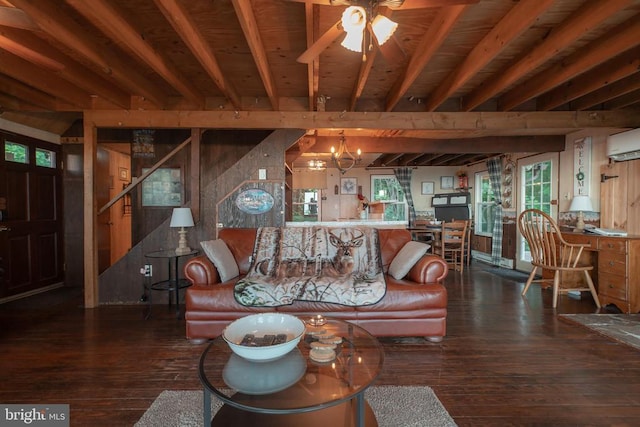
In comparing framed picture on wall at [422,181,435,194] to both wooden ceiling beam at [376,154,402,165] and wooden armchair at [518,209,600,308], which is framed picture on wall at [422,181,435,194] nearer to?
wooden ceiling beam at [376,154,402,165]

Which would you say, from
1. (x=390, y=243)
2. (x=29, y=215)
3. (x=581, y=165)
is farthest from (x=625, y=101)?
(x=29, y=215)

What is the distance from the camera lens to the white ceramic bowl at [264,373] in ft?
4.12

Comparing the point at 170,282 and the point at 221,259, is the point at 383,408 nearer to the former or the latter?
the point at 221,259

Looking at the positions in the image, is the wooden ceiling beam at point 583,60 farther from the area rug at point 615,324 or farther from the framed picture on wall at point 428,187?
the framed picture on wall at point 428,187

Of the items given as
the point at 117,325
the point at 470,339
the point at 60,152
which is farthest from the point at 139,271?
the point at 470,339

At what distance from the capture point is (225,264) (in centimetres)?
286

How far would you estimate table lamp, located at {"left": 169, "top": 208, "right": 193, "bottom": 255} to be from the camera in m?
3.45

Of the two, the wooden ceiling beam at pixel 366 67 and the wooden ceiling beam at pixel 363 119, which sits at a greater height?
the wooden ceiling beam at pixel 366 67

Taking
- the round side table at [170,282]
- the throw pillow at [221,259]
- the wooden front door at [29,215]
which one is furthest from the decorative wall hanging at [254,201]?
the wooden front door at [29,215]

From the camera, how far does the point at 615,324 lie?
2914mm

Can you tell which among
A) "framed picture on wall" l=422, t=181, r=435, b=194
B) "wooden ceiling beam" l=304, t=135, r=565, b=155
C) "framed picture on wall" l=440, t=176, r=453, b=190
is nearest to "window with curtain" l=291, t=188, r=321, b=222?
"framed picture on wall" l=422, t=181, r=435, b=194

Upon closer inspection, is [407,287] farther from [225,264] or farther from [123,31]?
[123,31]

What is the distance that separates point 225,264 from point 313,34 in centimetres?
204

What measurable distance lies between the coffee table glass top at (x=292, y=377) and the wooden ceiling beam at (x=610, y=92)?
3.71m
